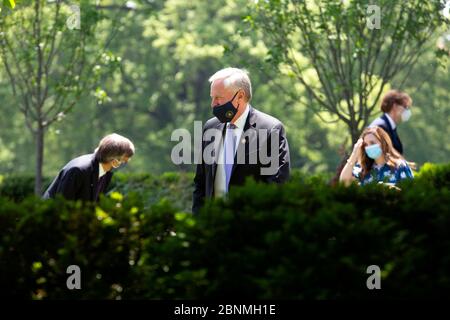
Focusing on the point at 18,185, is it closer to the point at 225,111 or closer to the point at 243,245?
the point at 225,111

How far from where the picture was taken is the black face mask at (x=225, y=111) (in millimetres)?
6996

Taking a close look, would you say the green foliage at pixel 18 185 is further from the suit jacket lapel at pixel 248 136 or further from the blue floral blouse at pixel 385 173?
the suit jacket lapel at pixel 248 136

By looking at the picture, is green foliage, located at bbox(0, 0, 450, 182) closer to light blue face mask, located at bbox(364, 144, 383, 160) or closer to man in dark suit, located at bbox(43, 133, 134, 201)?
light blue face mask, located at bbox(364, 144, 383, 160)

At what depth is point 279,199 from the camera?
514 centimetres

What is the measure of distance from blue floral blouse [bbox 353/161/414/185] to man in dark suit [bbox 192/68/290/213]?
5.65ft

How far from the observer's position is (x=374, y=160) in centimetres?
863

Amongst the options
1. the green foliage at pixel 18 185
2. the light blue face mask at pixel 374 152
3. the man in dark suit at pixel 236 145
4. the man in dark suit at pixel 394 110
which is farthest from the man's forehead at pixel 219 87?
the green foliage at pixel 18 185

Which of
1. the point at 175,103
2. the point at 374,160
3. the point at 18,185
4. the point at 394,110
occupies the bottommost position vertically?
the point at 374,160

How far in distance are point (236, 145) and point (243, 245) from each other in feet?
6.38

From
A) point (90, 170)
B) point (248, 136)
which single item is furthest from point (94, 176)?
point (248, 136)

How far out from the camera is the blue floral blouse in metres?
8.39

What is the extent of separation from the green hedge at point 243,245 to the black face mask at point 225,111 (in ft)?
5.62
